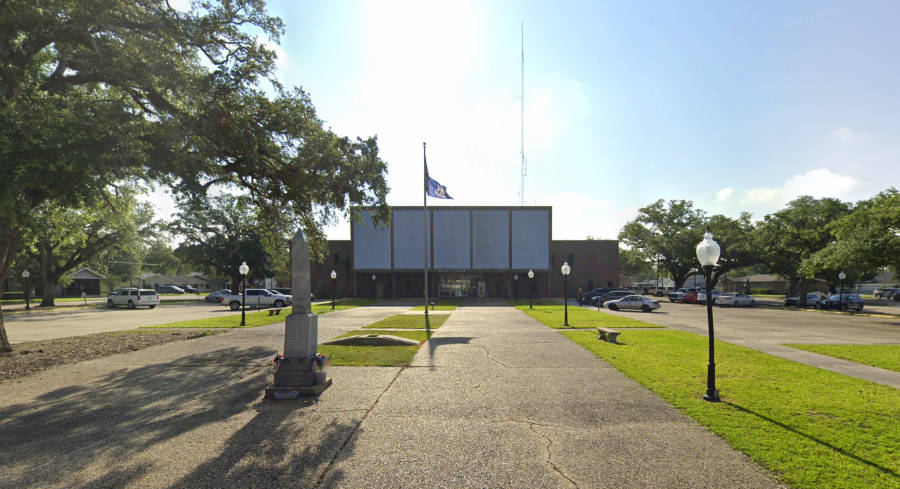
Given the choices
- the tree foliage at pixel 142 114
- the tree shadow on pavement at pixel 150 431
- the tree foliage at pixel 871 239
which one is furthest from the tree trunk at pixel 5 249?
the tree foliage at pixel 871 239

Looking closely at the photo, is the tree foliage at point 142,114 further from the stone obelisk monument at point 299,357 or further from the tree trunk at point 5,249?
the stone obelisk monument at point 299,357

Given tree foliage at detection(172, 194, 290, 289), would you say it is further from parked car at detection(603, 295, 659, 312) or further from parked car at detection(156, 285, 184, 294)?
parked car at detection(603, 295, 659, 312)

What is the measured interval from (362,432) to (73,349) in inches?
488

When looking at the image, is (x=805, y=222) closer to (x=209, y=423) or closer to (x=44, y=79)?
(x=209, y=423)

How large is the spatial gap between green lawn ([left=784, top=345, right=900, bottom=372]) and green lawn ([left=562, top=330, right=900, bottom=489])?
226cm

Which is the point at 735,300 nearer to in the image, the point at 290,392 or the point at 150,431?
the point at 290,392

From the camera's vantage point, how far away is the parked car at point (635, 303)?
97.9 ft

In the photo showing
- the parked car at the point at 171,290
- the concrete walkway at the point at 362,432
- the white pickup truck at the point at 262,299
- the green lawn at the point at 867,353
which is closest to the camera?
the concrete walkway at the point at 362,432

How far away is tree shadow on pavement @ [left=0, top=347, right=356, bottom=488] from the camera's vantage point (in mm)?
4367

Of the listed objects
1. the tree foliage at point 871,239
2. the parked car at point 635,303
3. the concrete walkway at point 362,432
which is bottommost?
the parked car at point 635,303

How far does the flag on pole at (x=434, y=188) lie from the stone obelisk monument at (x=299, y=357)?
14.6m

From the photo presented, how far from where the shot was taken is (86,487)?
13.3 ft

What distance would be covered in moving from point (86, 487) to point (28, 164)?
834 cm

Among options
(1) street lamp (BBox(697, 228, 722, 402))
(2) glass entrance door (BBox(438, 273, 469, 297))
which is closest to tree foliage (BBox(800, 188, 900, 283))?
(1) street lamp (BBox(697, 228, 722, 402))
